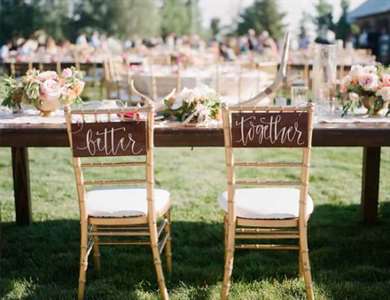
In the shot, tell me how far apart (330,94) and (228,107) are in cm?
139

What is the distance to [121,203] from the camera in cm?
298

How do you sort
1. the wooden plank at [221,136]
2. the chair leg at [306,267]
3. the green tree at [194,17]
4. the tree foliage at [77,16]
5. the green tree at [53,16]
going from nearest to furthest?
the chair leg at [306,267] → the wooden plank at [221,136] → the tree foliage at [77,16] → the green tree at [53,16] → the green tree at [194,17]

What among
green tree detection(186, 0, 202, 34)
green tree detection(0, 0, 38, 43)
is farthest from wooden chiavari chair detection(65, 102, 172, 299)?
green tree detection(186, 0, 202, 34)

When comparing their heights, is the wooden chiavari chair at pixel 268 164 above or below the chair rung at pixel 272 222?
above

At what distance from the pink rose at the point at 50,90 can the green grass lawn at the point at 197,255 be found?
0.96 meters

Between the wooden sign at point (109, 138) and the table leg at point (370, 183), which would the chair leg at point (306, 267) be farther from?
the table leg at point (370, 183)

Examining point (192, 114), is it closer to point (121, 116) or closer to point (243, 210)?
point (121, 116)

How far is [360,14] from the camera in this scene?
1134 inches

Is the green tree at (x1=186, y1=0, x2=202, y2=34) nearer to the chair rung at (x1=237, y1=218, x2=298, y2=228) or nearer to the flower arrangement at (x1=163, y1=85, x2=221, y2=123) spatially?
the flower arrangement at (x1=163, y1=85, x2=221, y2=123)

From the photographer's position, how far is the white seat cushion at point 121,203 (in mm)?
2904

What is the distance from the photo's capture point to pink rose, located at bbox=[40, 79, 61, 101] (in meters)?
3.48

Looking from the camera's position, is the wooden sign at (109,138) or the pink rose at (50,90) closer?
the wooden sign at (109,138)

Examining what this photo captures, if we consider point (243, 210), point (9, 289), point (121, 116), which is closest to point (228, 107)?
point (243, 210)

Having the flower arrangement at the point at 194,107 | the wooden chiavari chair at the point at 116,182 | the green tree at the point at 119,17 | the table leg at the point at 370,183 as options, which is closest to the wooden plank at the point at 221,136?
the flower arrangement at the point at 194,107
